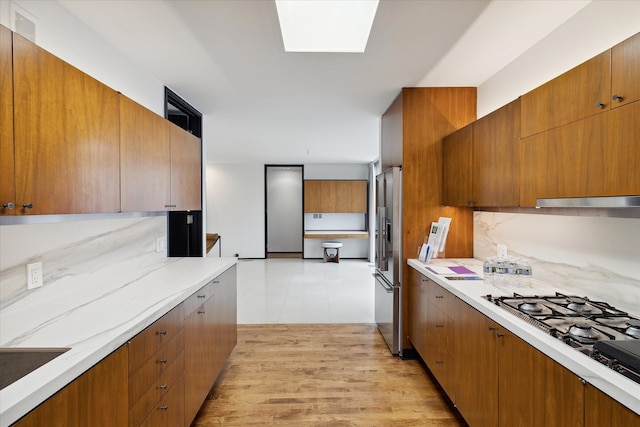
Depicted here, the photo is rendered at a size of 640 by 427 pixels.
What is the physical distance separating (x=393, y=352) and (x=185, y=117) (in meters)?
3.53

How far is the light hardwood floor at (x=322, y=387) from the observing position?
84.0 inches

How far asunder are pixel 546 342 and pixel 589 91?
1140mm

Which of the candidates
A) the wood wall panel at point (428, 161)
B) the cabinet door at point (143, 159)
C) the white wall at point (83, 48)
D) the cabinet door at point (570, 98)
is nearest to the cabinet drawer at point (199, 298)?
the cabinet door at point (143, 159)

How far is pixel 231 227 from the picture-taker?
8406 mm

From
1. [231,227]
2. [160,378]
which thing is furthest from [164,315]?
[231,227]

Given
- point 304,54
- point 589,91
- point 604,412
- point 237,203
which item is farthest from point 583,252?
point 237,203

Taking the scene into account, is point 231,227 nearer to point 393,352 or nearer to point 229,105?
point 229,105

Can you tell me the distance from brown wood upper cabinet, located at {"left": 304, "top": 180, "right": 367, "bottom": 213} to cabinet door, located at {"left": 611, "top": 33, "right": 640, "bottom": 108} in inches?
274

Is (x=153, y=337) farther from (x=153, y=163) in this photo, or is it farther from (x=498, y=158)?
(x=498, y=158)

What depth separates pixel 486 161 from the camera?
90.0 inches

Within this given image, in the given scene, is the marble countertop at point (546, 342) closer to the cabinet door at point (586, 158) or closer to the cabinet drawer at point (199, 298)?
the cabinet door at point (586, 158)

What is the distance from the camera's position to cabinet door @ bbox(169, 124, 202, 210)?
2.51 metres

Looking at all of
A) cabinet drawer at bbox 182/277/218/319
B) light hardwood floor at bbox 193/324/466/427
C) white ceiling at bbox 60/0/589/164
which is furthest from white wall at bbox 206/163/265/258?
cabinet drawer at bbox 182/277/218/319

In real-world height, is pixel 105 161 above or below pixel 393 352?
above
